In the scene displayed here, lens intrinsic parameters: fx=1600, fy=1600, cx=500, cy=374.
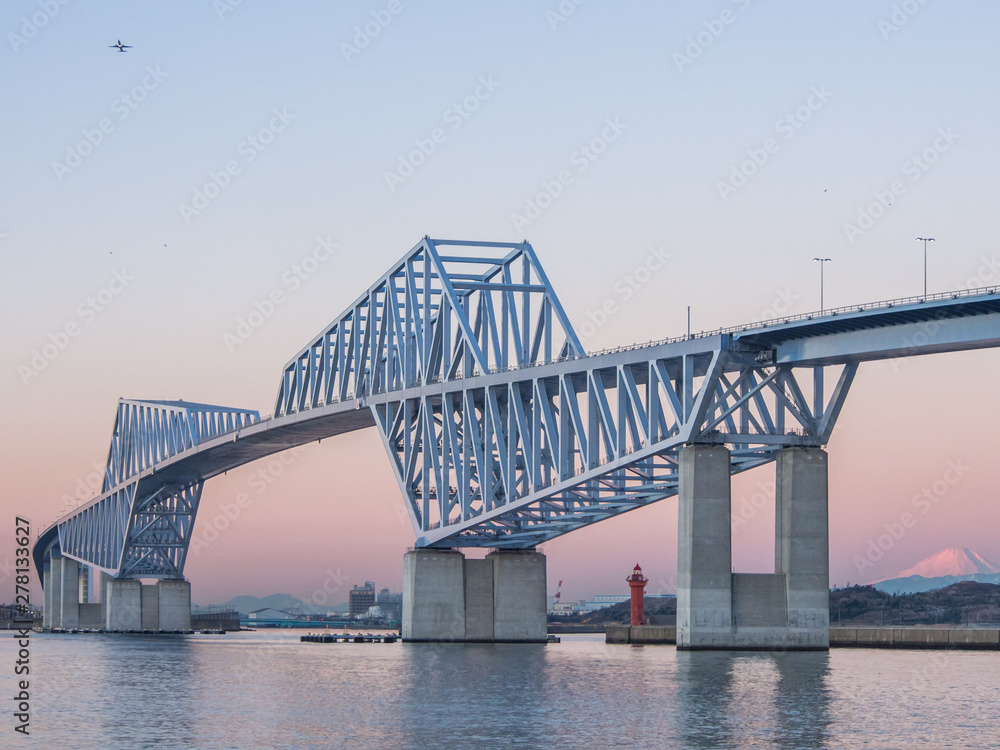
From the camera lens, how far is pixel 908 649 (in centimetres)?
10831

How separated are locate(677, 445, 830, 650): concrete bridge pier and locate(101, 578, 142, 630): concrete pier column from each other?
10601 centimetres

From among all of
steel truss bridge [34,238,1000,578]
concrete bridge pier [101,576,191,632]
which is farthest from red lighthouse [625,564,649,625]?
concrete bridge pier [101,576,191,632]

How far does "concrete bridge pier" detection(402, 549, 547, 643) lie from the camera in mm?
112000

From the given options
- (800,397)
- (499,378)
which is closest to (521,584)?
(499,378)

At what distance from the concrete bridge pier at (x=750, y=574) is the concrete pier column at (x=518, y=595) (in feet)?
103

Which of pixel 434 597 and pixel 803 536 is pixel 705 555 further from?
pixel 434 597

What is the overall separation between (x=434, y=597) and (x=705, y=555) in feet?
112

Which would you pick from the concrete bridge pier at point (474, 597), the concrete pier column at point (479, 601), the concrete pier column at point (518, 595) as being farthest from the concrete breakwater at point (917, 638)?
the concrete pier column at point (479, 601)

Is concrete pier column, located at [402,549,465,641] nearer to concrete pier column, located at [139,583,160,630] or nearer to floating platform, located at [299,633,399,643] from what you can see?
floating platform, located at [299,633,399,643]

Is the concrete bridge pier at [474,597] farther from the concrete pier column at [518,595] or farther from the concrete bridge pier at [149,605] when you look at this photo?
the concrete bridge pier at [149,605]

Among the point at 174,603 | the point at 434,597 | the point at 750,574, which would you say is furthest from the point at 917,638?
the point at 174,603

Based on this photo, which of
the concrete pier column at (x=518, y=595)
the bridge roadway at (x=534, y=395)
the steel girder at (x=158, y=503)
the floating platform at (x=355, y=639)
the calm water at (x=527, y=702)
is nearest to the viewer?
the calm water at (x=527, y=702)

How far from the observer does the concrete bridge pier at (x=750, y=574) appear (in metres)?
82.3

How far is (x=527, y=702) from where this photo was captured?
2418 inches
